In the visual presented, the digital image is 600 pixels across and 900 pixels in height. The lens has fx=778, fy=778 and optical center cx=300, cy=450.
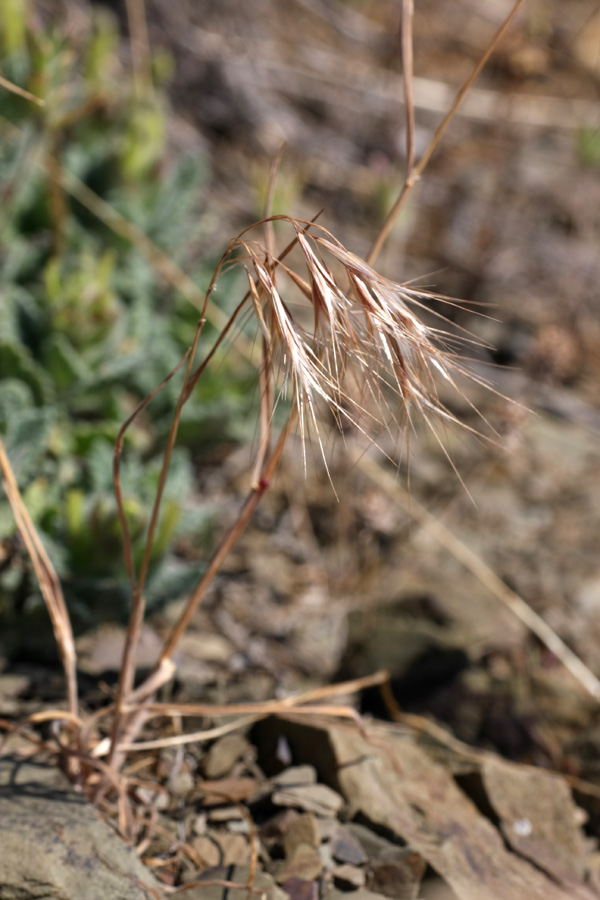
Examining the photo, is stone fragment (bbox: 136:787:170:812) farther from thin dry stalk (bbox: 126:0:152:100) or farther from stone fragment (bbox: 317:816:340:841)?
thin dry stalk (bbox: 126:0:152:100)

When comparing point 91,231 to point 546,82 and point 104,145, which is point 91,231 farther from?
point 546,82

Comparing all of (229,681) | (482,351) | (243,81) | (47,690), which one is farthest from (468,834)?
(243,81)

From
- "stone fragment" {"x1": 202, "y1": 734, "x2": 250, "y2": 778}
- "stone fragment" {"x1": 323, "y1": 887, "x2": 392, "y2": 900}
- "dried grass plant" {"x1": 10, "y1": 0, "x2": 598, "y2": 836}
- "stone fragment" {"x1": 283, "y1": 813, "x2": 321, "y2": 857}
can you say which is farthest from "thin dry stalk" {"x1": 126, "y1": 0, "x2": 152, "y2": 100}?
"stone fragment" {"x1": 323, "y1": 887, "x2": 392, "y2": 900}

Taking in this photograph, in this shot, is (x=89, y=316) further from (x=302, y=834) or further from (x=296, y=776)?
(x=302, y=834)

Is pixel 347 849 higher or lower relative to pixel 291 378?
lower

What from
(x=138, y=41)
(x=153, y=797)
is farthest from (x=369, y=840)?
(x=138, y=41)

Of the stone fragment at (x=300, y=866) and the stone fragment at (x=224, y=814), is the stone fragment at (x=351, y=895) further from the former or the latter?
the stone fragment at (x=224, y=814)

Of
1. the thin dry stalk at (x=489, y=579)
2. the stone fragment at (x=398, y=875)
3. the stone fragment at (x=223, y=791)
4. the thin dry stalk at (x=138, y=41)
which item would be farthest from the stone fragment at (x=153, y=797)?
the thin dry stalk at (x=138, y=41)
